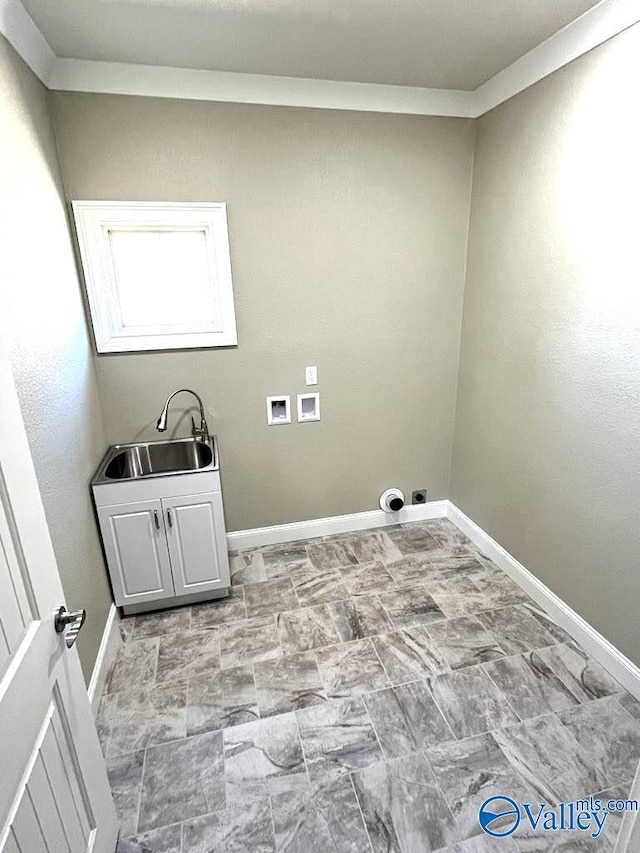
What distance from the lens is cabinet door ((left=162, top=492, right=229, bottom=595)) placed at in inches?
86.4

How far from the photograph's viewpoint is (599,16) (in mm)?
1678

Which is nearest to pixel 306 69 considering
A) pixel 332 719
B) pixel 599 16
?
pixel 599 16

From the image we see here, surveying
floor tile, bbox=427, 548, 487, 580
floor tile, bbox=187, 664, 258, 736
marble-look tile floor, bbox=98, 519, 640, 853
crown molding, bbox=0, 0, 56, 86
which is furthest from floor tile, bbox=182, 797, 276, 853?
crown molding, bbox=0, 0, 56, 86

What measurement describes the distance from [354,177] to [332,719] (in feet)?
8.92

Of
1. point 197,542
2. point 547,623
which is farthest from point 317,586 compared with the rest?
point 547,623

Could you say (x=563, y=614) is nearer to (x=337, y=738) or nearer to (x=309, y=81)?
(x=337, y=738)

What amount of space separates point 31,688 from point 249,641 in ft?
4.60

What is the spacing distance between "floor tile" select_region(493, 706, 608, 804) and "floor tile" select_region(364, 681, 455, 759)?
0.76 feet

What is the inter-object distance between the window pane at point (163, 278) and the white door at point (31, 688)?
5.33 feet

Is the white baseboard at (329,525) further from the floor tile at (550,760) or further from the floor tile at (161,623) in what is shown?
the floor tile at (550,760)

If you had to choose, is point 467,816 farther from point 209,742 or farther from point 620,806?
point 209,742

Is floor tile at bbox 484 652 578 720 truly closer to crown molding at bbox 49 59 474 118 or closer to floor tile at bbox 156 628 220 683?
floor tile at bbox 156 628 220 683

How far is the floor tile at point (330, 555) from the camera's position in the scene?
108 inches

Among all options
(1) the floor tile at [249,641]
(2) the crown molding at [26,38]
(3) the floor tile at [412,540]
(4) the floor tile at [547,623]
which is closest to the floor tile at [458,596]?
(4) the floor tile at [547,623]
